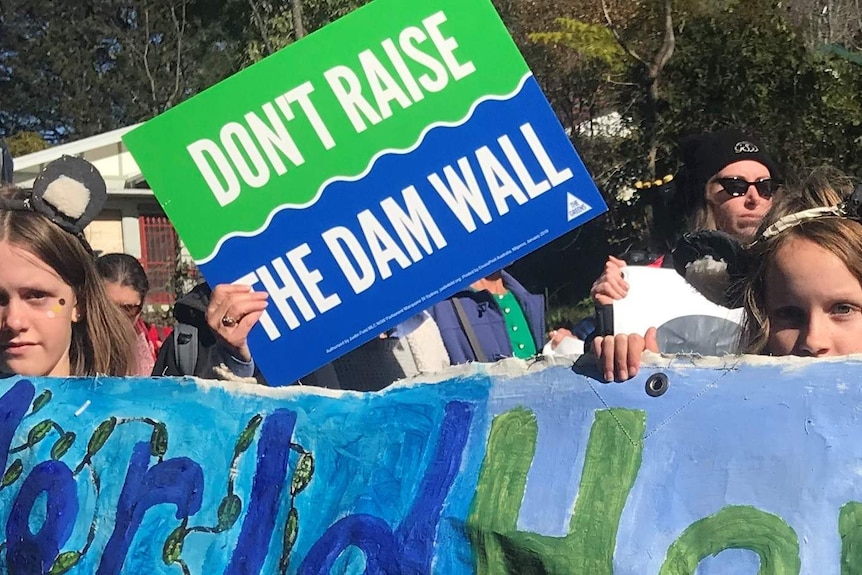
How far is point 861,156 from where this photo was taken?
8.62 metres

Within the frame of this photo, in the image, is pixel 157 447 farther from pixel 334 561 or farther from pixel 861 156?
pixel 861 156

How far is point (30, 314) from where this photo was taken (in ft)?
6.98

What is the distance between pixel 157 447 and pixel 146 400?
0.11 meters

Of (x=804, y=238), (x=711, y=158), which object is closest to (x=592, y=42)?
(x=711, y=158)

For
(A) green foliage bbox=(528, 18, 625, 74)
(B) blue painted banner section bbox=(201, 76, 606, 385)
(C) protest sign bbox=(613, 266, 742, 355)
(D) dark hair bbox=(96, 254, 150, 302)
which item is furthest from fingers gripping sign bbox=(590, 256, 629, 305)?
(A) green foliage bbox=(528, 18, 625, 74)

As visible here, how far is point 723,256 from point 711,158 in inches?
26.7

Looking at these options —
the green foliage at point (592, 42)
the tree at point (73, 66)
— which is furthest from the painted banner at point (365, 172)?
the tree at point (73, 66)

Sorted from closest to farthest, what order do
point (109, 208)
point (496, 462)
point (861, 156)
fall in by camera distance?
point (496, 462), point (861, 156), point (109, 208)

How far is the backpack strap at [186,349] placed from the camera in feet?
7.28

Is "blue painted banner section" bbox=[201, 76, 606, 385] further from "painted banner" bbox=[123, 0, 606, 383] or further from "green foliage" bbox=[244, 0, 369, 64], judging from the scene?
"green foliage" bbox=[244, 0, 369, 64]

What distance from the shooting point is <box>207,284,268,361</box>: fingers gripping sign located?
1.96 meters

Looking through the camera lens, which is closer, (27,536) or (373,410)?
(373,410)

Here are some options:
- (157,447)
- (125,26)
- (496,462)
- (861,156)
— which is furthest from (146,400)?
(125,26)

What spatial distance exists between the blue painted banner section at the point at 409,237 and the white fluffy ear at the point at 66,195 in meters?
0.42
